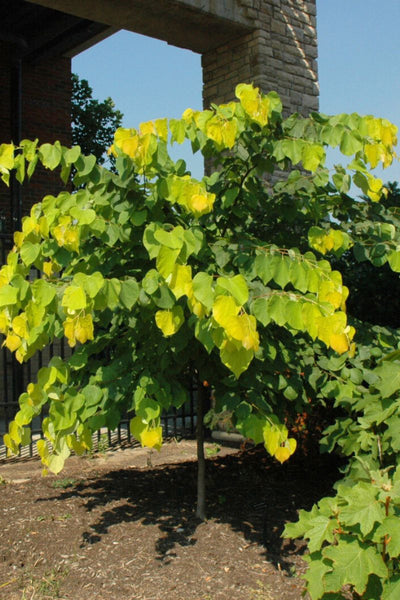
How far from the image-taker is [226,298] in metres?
2.37

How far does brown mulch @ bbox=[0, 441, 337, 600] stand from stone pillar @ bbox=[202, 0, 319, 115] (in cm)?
403

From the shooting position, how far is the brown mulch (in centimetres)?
345

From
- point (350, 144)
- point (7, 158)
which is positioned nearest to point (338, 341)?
point (350, 144)

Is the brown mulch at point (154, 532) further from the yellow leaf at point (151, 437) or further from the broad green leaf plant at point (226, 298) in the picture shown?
the yellow leaf at point (151, 437)

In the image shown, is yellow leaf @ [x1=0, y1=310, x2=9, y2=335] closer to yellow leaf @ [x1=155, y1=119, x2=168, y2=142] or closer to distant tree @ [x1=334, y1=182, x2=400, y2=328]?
yellow leaf @ [x1=155, y1=119, x2=168, y2=142]

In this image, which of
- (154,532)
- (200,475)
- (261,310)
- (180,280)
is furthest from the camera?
(200,475)

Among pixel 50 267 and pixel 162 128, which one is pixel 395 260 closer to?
pixel 162 128

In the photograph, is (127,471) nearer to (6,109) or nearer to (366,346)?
(366,346)

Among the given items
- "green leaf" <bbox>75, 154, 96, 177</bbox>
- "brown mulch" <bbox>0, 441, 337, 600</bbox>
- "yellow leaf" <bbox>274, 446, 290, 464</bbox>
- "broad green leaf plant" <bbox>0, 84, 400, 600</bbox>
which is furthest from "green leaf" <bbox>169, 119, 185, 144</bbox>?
"brown mulch" <bbox>0, 441, 337, 600</bbox>

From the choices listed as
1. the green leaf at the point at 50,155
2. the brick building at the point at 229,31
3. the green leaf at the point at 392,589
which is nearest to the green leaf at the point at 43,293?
the green leaf at the point at 50,155

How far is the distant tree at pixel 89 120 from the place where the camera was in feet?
61.8

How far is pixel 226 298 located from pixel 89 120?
17567 millimetres

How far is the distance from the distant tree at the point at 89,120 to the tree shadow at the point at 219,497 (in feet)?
47.2

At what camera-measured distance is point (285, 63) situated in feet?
24.0
